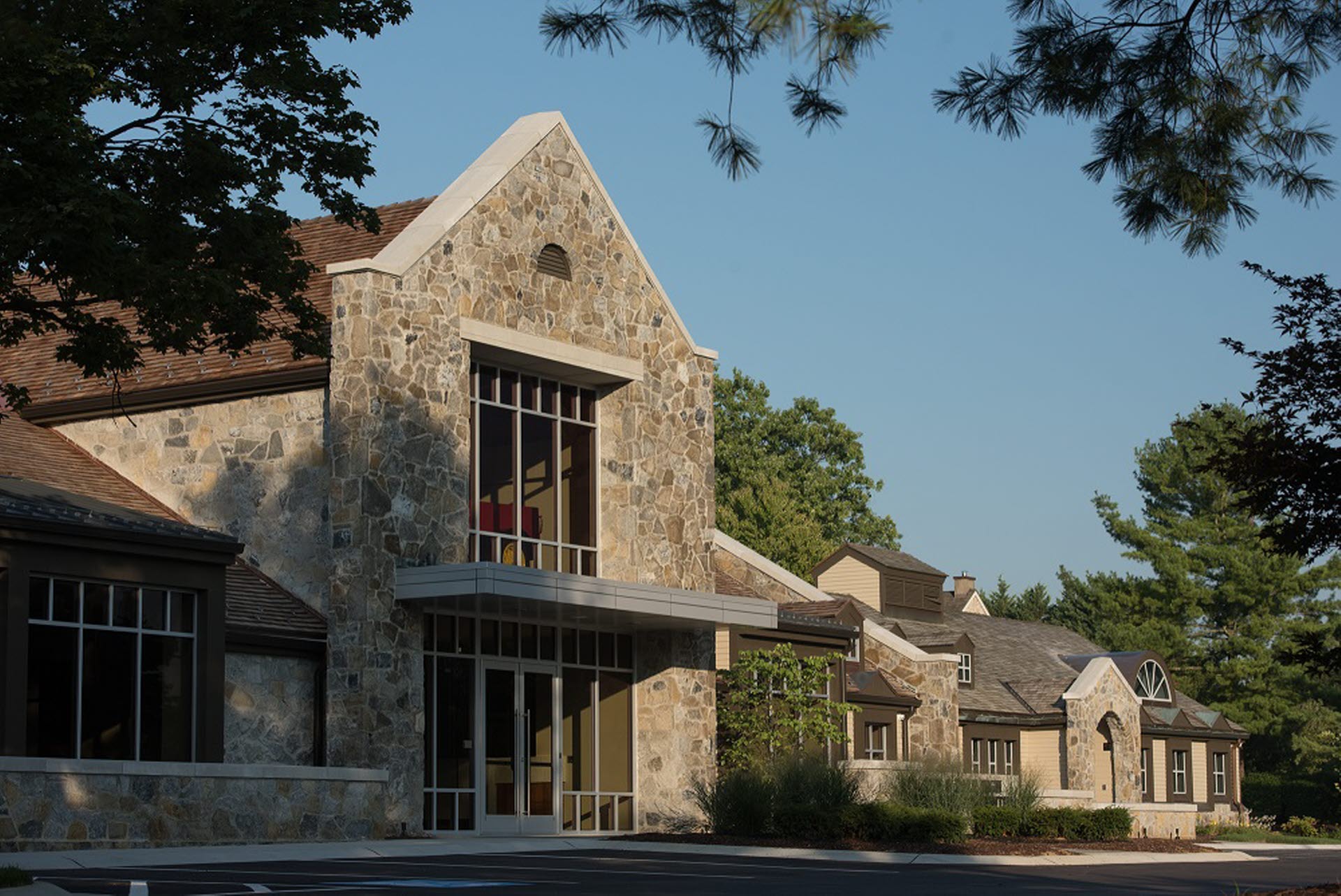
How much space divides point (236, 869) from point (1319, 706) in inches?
1940

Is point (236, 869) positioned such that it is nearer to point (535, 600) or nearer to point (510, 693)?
point (535, 600)

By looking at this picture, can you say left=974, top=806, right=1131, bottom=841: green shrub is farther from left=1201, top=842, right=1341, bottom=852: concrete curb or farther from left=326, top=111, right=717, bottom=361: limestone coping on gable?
left=326, top=111, right=717, bottom=361: limestone coping on gable

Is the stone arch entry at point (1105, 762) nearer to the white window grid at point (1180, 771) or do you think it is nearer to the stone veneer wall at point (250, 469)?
the white window grid at point (1180, 771)

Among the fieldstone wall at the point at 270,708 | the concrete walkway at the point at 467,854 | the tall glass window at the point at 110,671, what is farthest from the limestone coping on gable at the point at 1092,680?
the tall glass window at the point at 110,671

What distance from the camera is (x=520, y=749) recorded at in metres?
27.8

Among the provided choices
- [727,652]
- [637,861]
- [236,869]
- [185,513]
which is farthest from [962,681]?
[236,869]

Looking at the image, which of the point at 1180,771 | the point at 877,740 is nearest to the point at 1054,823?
the point at 877,740

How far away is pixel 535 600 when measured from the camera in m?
25.4

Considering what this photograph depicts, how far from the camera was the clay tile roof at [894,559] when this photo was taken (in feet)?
164

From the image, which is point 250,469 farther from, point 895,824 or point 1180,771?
point 1180,771

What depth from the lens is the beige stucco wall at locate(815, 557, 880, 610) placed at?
164ft

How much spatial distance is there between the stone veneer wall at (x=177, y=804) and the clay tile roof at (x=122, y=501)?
8.58 ft

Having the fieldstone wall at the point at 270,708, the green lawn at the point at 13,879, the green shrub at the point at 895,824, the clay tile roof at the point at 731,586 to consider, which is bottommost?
the green shrub at the point at 895,824

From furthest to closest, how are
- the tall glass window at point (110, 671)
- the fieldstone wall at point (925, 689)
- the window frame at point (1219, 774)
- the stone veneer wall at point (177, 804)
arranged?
the window frame at point (1219, 774)
the fieldstone wall at point (925, 689)
the tall glass window at point (110, 671)
the stone veneer wall at point (177, 804)
